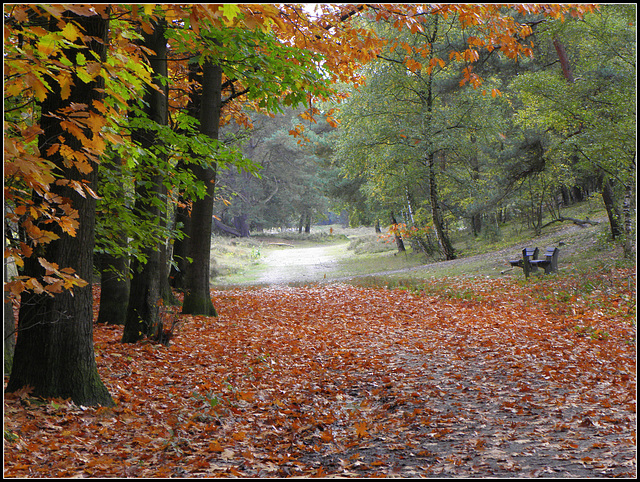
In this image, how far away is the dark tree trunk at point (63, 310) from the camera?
4.43 m

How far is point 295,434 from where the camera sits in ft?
14.5

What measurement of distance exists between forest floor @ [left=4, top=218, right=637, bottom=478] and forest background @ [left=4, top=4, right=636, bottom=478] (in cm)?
88

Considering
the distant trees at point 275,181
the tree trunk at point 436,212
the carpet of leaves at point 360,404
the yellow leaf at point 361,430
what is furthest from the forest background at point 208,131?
the distant trees at point 275,181

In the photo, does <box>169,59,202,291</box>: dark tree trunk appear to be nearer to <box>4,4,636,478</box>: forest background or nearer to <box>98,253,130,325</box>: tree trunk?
<box>4,4,636,478</box>: forest background

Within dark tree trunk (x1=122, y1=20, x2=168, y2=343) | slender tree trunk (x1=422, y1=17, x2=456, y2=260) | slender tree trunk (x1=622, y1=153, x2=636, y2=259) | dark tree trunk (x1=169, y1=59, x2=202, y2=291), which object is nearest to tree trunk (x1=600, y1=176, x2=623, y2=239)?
slender tree trunk (x1=622, y1=153, x2=636, y2=259)

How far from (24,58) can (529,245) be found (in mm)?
20061

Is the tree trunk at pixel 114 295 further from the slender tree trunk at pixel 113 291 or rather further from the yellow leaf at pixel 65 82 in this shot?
the yellow leaf at pixel 65 82

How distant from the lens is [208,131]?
980 centimetres

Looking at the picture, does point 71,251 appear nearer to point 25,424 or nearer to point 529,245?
point 25,424

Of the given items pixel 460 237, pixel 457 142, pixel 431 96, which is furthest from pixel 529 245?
pixel 460 237

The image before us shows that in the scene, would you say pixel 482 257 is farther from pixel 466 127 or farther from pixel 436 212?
pixel 466 127

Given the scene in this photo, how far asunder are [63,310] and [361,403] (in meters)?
3.28

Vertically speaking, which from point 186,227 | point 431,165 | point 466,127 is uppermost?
point 466,127

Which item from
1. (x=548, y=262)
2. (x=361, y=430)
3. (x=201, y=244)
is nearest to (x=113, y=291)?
(x=201, y=244)
